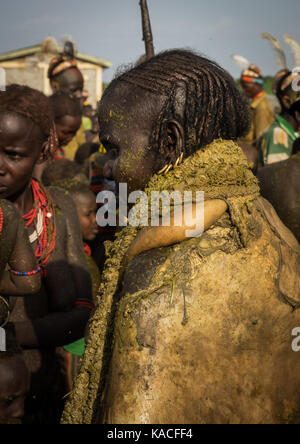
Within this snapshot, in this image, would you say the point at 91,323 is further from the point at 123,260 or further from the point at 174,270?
the point at 174,270

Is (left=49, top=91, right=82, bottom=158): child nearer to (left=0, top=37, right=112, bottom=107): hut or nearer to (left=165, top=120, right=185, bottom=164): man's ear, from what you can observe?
(left=165, top=120, right=185, bottom=164): man's ear

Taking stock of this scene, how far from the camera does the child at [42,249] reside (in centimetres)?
282

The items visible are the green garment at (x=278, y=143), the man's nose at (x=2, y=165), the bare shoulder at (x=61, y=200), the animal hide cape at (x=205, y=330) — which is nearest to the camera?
the animal hide cape at (x=205, y=330)

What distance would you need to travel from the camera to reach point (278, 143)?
18.6 ft

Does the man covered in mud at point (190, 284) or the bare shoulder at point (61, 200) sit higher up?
the man covered in mud at point (190, 284)

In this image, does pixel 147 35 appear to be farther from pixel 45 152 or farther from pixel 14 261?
pixel 14 261

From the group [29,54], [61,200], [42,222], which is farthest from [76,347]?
[29,54]

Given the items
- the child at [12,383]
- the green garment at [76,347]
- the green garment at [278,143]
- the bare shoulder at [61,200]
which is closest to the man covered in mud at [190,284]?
the child at [12,383]

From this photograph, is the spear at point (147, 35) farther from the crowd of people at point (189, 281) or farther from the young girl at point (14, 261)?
the young girl at point (14, 261)

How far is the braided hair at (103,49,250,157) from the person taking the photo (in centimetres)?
151

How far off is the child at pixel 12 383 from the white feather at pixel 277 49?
7.60 m

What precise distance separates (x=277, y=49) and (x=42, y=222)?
7.22 m

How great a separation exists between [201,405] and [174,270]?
0.39m

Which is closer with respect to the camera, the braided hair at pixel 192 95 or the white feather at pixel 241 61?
the braided hair at pixel 192 95
